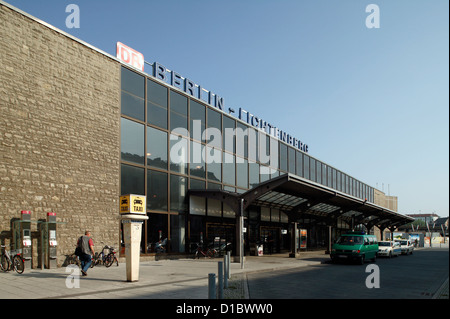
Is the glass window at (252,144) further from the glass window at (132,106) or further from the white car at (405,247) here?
the white car at (405,247)

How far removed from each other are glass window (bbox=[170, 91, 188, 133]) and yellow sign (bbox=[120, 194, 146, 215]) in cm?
1144

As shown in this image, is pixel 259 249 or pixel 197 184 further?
pixel 259 249

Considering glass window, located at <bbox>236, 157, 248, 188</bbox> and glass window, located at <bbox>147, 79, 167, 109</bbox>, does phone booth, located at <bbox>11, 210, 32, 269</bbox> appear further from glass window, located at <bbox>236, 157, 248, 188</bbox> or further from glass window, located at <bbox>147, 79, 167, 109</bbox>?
glass window, located at <bbox>236, 157, 248, 188</bbox>

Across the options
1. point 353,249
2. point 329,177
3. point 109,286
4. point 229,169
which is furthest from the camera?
point 329,177

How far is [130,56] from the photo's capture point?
2317cm

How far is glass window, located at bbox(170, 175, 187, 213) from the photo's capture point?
2487 cm

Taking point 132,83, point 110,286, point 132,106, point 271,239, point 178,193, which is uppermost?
point 132,83

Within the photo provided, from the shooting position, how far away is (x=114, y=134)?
2128 cm

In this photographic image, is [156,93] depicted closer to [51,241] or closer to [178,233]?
[178,233]

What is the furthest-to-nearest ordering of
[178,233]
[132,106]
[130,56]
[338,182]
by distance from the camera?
[338,182], [178,233], [130,56], [132,106]

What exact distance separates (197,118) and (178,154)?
3.32m

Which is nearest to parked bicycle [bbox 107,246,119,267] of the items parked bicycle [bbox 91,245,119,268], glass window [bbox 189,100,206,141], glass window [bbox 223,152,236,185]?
parked bicycle [bbox 91,245,119,268]

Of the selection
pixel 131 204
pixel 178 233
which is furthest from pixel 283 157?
pixel 131 204

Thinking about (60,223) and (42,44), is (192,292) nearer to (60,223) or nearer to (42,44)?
(60,223)
